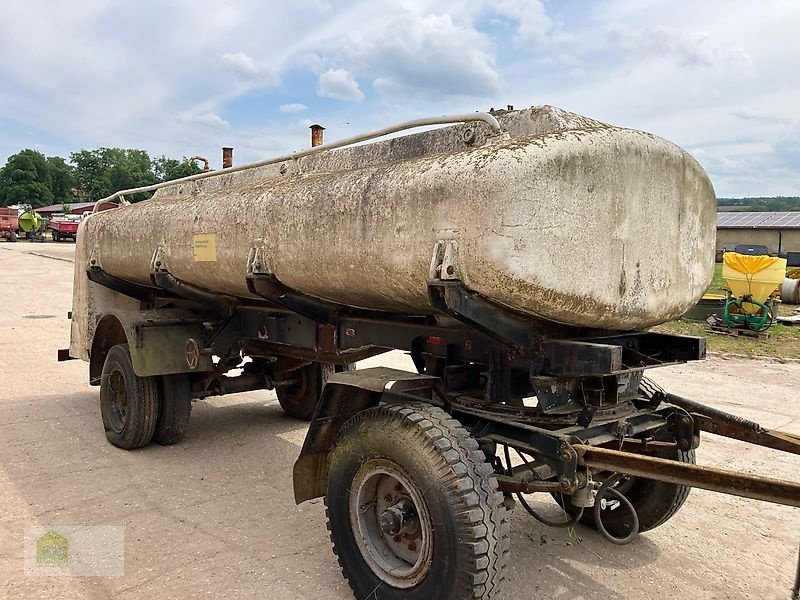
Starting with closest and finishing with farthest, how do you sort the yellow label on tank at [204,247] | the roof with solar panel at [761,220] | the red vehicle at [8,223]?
the yellow label on tank at [204,247], the roof with solar panel at [761,220], the red vehicle at [8,223]

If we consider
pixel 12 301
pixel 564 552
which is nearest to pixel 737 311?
pixel 564 552

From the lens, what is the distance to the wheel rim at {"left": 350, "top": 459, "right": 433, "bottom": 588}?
3.12m

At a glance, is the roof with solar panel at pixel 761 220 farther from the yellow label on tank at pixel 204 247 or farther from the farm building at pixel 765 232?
the yellow label on tank at pixel 204 247

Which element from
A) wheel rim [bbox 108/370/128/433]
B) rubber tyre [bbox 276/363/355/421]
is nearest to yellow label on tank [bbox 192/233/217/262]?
wheel rim [bbox 108/370/128/433]

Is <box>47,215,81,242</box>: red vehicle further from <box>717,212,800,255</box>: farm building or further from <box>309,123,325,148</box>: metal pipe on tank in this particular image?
<box>309,123,325,148</box>: metal pipe on tank

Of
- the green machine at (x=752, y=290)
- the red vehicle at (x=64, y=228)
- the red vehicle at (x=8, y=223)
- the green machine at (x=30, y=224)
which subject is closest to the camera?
the green machine at (x=752, y=290)

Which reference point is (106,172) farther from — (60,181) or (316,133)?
(316,133)

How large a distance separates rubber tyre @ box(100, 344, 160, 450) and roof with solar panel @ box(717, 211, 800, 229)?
3209 centimetres

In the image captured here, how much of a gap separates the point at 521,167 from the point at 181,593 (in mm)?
2636

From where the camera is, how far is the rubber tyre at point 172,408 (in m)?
5.81

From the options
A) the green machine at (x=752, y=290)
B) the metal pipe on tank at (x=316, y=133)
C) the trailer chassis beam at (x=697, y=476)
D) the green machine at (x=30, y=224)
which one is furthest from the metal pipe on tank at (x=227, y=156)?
the green machine at (x=30, y=224)

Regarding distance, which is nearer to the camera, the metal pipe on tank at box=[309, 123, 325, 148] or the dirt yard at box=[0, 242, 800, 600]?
the dirt yard at box=[0, 242, 800, 600]

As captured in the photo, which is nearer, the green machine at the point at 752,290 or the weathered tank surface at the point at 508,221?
the weathered tank surface at the point at 508,221

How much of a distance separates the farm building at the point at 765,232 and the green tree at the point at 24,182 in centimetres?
7060
